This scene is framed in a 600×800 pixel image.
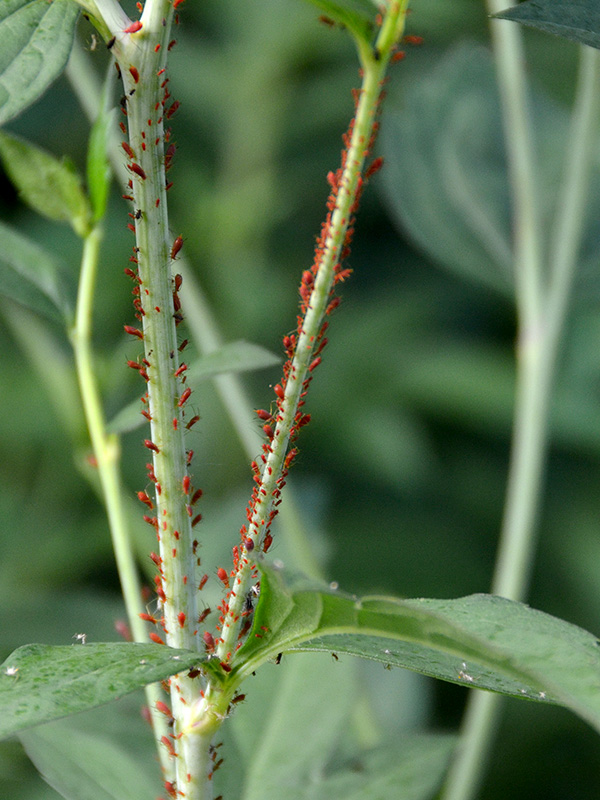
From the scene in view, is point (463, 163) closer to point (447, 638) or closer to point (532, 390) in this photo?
point (532, 390)

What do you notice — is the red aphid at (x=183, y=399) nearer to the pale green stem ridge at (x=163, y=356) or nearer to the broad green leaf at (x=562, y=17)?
the pale green stem ridge at (x=163, y=356)

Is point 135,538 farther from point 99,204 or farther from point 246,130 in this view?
point 246,130

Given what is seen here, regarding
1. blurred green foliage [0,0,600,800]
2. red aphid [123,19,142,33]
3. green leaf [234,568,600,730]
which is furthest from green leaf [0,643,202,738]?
blurred green foliage [0,0,600,800]

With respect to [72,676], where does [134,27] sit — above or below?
above

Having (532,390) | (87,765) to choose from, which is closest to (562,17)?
(87,765)

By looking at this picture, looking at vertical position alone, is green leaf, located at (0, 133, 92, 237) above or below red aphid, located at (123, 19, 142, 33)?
below

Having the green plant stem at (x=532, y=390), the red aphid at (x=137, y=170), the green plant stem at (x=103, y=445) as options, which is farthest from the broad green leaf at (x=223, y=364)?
the green plant stem at (x=532, y=390)

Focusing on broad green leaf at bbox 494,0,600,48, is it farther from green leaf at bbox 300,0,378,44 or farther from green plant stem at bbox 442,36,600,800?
green plant stem at bbox 442,36,600,800
